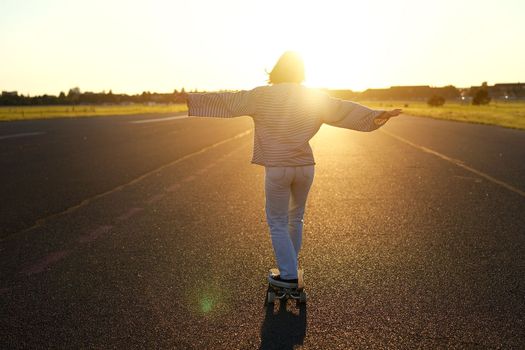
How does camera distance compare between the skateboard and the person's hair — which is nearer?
the person's hair

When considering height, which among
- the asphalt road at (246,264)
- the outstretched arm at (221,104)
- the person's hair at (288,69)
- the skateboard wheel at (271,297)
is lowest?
the asphalt road at (246,264)

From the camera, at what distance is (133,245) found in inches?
219

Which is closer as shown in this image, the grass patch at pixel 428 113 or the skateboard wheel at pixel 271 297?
the skateboard wheel at pixel 271 297

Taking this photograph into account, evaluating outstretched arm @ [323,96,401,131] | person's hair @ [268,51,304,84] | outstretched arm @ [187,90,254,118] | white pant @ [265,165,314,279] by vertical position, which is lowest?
white pant @ [265,165,314,279]

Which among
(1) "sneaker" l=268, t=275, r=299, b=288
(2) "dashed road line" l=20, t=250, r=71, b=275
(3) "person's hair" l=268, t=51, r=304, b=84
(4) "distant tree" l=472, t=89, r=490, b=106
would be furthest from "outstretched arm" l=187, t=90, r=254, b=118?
(4) "distant tree" l=472, t=89, r=490, b=106

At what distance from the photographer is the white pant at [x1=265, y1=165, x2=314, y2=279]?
382 centimetres

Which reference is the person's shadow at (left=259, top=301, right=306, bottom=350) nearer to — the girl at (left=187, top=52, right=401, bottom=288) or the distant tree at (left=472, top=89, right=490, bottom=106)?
the girl at (left=187, top=52, right=401, bottom=288)

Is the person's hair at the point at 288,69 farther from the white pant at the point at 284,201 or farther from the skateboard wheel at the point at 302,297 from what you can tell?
the skateboard wheel at the point at 302,297

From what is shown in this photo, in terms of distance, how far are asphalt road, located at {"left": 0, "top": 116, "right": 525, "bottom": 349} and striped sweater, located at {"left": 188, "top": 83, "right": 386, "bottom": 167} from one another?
114 cm

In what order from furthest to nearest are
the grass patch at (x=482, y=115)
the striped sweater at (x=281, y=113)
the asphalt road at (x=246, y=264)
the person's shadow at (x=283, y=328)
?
1. the grass patch at (x=482, y=115)
2. the striped sweater at (x=281, y=113)
3. the asphalt road at (x=246, y=264)
4. the person's shadow at (x=283, y=328)

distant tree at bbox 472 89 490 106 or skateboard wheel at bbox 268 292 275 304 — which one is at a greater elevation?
skateboard wheel at bbox 268 292 275 304

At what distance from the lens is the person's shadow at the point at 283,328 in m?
3.23

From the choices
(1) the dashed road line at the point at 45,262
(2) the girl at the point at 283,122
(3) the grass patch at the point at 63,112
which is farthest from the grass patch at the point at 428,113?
(1) the dashed road line at the point at 45,262

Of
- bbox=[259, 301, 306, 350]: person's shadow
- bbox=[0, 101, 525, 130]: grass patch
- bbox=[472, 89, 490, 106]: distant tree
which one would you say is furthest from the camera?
bbox=[472, 89, 490, 106]: distant tree
